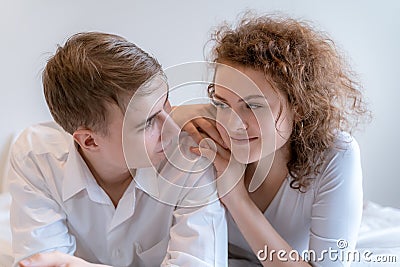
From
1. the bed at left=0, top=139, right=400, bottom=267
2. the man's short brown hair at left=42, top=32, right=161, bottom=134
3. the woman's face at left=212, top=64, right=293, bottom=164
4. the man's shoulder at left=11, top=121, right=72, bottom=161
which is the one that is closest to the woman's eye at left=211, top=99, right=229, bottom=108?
the woman's face at left=212, top=64, right=293, bottom=164

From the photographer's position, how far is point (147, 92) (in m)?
0.99

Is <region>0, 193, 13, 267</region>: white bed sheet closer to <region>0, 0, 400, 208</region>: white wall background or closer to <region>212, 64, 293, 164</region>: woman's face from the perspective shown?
<region>0, 0, 400, 208</region>: white wall background

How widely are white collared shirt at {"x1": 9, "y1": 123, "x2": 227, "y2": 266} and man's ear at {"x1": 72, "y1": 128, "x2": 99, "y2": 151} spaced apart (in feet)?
0.17

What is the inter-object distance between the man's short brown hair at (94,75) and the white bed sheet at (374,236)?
45cm

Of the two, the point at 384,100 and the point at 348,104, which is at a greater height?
the point at 348,104

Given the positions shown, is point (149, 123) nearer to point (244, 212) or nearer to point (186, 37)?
point (244, 212)

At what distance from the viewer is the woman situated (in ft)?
3.34

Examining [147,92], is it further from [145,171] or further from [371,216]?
[371,216]

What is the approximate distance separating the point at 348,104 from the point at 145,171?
50 centimetres

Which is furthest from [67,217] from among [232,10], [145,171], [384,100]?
[384,100]

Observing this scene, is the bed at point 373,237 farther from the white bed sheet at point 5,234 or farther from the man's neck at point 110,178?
the man's neck at point 110,178

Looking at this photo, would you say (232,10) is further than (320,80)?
Yes

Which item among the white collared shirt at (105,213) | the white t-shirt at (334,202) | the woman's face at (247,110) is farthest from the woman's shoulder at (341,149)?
the white collared shirt at (105,213)

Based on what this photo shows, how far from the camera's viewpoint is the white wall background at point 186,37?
5.85ft
